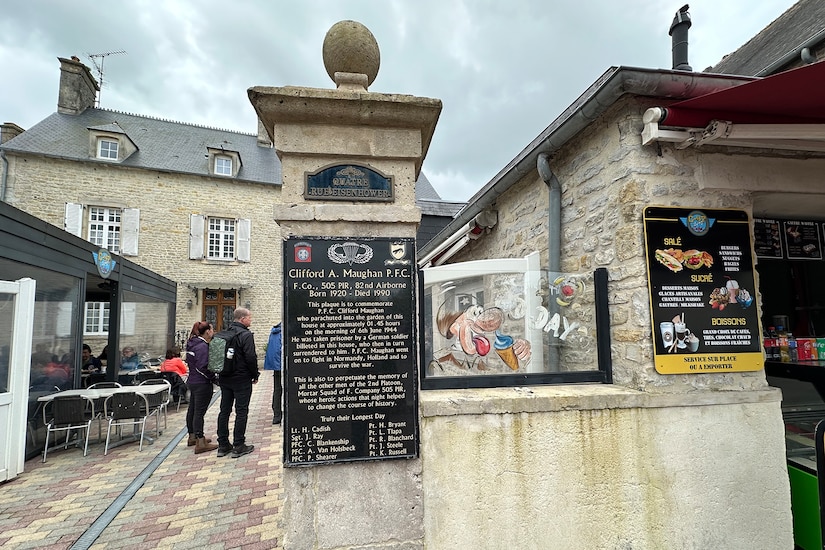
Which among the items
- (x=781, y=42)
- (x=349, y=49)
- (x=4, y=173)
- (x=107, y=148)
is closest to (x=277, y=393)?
(x=349, y=49)

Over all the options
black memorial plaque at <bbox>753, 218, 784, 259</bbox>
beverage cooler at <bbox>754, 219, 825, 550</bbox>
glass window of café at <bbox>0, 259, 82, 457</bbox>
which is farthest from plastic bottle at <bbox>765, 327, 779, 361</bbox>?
glass window of café at <bbox>0, 259, 82, 457</bbox>

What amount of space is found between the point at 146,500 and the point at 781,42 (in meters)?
7.72

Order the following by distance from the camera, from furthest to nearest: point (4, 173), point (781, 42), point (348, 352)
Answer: point (4, 173), point (781, 42), point (348, 352)

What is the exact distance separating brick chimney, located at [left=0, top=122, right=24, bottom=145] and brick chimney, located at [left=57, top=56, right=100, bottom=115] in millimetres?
1718

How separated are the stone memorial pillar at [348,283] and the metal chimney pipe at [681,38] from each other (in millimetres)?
3238

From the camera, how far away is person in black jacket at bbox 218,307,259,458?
461cm

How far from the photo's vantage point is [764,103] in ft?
7.59

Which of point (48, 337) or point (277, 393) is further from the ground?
point (48, 337)

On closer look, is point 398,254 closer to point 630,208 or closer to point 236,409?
point 630,208

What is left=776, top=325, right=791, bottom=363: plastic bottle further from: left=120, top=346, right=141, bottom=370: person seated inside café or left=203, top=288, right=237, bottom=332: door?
left=203, top=288, right=237, bottom=332: door

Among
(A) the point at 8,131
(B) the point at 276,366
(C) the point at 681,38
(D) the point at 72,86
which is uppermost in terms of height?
(D) the point at 72,86

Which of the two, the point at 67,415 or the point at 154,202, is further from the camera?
the point at 154,202

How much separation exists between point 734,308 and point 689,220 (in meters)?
0.66

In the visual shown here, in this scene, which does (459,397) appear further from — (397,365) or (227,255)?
(227,255)
